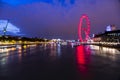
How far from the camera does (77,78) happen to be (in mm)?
11758

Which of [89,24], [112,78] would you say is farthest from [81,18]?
[112,78]

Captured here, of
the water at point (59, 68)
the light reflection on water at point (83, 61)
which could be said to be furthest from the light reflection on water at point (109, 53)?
the water at point (59, 68)

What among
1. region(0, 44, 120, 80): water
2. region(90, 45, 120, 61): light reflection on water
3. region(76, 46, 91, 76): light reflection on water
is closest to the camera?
region(0, 44, 120, 80): water

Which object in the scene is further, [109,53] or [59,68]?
[109,53]

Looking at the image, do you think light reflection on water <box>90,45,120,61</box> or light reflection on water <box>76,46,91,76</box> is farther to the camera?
light reflection on water <box>90,45,120,61</box>

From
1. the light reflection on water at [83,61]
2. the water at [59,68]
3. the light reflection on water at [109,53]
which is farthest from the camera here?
the light reflection on water at [109,53]

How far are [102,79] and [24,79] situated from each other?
4.16 metres

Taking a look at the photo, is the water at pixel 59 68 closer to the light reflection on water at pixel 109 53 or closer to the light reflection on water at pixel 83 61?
the light reflection on water at pixel 83 61

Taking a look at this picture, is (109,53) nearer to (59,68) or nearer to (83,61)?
(83,61)

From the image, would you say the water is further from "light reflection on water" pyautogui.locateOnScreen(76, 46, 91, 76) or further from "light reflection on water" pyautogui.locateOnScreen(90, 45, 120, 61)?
"light reflection on water" pyautogui.locateOnScreen(90, 45, 120, 61)

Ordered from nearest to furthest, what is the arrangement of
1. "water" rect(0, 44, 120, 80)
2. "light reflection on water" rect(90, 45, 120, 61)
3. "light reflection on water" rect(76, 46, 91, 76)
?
1. "water" rect(0, 44, 120, 80)
2. "light reflection on water" rect(76, 46, 91, 76)
3. "light reflection on water" rect(90, 45, 120, 61)

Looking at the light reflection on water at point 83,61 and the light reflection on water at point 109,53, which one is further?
the light reflection on water at point 109,53

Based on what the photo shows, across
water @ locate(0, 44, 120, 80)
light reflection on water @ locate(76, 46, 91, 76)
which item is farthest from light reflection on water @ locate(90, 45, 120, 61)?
water @ locate(0, 44, 120, 80)

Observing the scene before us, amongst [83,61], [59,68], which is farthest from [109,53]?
[59,68]
